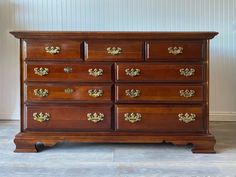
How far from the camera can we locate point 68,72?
88.7 inches

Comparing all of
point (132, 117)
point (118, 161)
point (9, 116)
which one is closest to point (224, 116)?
point (132, 117)

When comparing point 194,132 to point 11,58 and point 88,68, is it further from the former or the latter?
point 11,58

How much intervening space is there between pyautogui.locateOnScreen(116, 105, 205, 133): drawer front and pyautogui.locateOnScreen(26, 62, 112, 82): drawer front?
0.85 feet

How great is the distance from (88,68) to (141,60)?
367 millimetres

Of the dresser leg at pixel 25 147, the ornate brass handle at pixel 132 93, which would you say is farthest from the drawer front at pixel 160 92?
the dresser leg at pixel 25 147

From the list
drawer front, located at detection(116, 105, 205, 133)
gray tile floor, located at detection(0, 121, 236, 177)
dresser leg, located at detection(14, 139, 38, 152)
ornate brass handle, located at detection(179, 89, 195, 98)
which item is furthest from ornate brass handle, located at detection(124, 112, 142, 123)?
dresser leg, located at detection(14, 139, 38, 152)

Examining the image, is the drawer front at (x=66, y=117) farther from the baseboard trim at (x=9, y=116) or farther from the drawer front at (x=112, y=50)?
the baseboard trim at (x=9, y=116)

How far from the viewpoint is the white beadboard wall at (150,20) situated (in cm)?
317

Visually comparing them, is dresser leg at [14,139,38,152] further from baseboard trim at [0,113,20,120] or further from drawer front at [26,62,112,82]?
baseboard trim at [0,113,20,120]

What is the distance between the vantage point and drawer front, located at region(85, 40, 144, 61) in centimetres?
225

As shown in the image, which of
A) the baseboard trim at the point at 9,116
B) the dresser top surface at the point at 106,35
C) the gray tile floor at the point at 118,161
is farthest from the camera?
the baseboard trim at the point at 9,116

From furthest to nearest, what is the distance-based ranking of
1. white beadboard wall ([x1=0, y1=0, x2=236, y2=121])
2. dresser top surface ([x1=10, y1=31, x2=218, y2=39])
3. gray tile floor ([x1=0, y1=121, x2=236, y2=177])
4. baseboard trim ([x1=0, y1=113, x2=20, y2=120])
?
baseboard trim ([x1=0, y1=113, x2=20, y2=120]), white beadboard wall ([x1=0, y1=0, x2=236, y2=121]), dresser top surface ([x1=10, y1=31, x2=218, y2=39]), gray tile floor ([x1=0, y1=121, x2=236, y2=177])

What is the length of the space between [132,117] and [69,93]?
465 millimetres

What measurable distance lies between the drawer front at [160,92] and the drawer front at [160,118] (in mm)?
55
